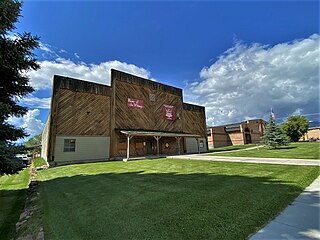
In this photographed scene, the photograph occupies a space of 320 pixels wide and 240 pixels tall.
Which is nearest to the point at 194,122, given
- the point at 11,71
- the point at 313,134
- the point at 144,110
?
the point at 144,110

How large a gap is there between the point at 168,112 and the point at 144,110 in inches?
159

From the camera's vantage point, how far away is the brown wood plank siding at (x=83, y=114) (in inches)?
608

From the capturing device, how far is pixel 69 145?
613 inches

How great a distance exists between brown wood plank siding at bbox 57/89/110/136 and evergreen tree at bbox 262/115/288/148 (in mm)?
18692

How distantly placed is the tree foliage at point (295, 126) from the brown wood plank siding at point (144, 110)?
21.5 metres

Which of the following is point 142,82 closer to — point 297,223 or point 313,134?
point 297,223

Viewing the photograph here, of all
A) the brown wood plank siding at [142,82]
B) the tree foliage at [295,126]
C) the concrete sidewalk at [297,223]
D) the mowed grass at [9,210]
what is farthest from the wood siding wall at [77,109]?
the tree foliage at [295,126]

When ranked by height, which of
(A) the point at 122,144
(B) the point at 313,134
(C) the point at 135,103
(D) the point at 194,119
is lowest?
(A) the point at 122,144

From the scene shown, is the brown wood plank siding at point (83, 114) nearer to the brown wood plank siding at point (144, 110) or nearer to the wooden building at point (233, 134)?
the brown wood plank siding at point (144, 110)

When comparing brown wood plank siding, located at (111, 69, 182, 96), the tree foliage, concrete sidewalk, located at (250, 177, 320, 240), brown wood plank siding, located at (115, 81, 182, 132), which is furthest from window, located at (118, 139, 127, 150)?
the tree foliage

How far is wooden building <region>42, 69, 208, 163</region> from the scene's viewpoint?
1531 centimetres

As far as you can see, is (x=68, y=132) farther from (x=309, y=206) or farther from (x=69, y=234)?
(x=309, y=206)

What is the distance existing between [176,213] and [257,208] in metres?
1.56

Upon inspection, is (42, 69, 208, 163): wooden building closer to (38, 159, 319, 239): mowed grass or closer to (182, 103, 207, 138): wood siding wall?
(182, 103, 207, 138): wood siding wall
